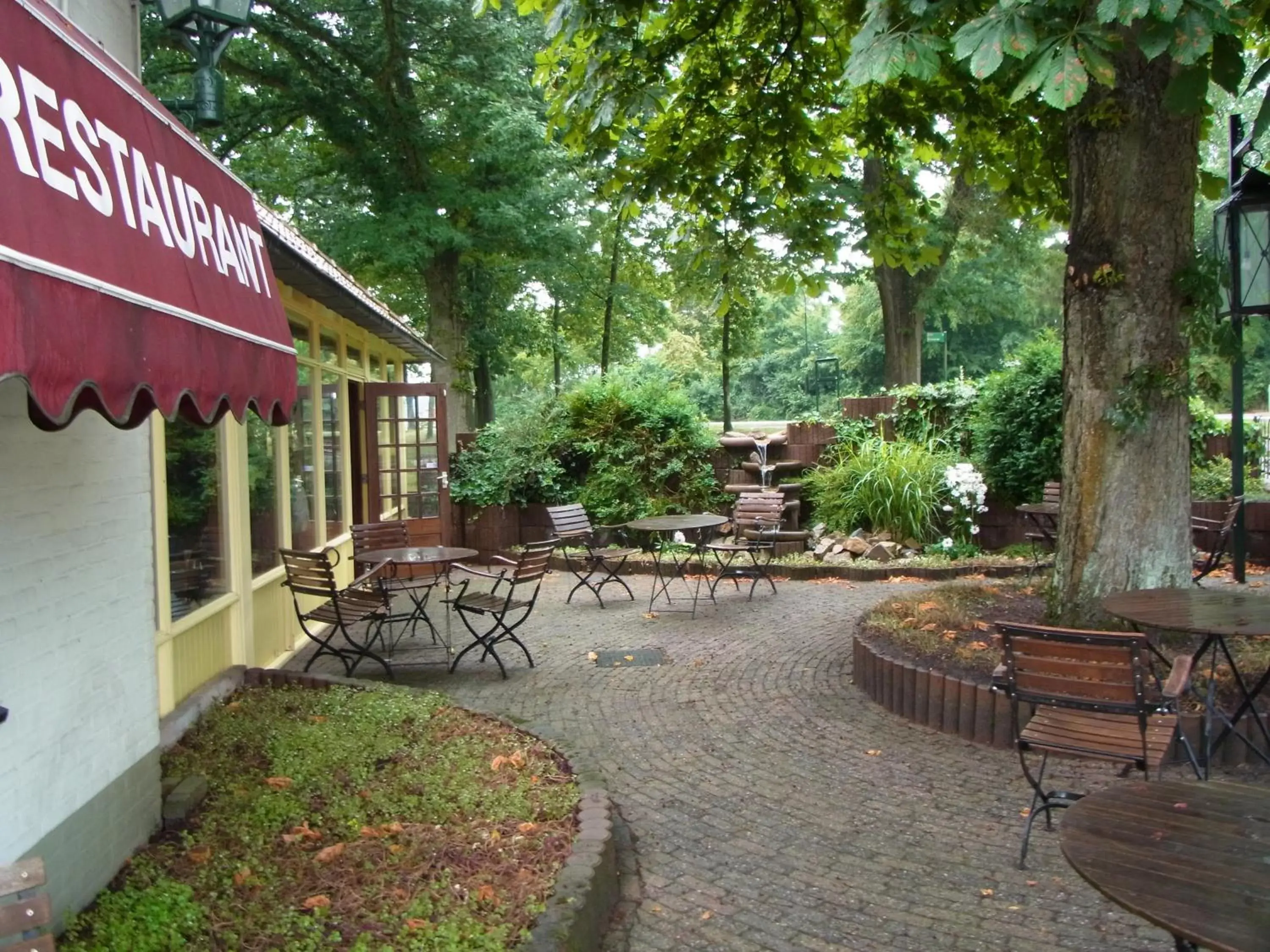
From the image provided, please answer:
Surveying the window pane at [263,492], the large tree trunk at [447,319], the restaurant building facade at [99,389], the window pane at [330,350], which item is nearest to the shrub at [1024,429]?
the window pane at [330,350]

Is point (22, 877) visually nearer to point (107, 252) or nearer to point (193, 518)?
point (107, 252)

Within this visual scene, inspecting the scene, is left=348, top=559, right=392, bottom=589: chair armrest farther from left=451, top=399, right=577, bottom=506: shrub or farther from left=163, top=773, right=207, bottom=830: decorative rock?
left=451, top=399, right=577, bottom=506: shrub

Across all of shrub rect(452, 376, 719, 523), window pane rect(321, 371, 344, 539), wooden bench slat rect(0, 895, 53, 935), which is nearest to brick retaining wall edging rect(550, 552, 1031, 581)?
shrub rect(452, 376, 719, 523)

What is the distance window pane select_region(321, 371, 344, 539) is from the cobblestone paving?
327 cm

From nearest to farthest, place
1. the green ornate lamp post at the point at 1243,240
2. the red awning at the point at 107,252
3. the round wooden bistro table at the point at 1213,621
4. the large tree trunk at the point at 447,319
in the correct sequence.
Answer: the red awning at the point at 107,252 < the round wooden bistro table at the point at 1213,621 < the green ornate lamp post at the point at 1243,240 < the large tree trunk at the point at 447,319

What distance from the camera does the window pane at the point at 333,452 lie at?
9.65 m

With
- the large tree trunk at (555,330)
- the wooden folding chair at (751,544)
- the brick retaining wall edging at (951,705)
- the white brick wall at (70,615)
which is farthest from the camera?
the large tree trunk at (555,330)

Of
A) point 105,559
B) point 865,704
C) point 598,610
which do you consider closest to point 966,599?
point 865,704

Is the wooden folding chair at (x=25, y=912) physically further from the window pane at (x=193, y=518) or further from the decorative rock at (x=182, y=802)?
the window pane at (x=193, y=518)

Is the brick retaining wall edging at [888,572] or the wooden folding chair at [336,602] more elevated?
the wooden folding chair at [336,602]

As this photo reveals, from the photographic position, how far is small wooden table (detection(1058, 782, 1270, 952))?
2.00 metres

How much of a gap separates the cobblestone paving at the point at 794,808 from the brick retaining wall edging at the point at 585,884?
0.12 meters

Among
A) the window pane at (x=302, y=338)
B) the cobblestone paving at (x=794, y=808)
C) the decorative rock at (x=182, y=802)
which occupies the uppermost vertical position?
the window pane at (x=302, y=338)

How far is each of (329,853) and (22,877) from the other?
151 centimetres
